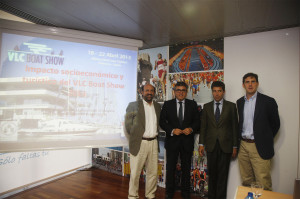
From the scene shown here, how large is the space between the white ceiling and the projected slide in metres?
0.32

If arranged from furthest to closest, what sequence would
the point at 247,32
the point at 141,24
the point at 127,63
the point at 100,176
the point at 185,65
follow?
the point at 100,176
the point at 185,65
the point at 127,63
the point at 247,32
the point at 141,24

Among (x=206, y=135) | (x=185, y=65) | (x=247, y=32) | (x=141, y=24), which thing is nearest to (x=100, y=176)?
(x=206, y=135)

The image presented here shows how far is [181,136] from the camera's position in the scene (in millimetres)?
2773

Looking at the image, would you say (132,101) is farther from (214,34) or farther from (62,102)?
(214,34)

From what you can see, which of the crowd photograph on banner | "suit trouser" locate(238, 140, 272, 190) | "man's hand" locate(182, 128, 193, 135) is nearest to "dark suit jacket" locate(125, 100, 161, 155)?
"man's hand" locate(182, 128, 193, 135)

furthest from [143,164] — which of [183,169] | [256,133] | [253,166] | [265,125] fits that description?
A: [265,125]

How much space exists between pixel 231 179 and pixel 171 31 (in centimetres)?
234

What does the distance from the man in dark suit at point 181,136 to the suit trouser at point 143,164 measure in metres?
0.22

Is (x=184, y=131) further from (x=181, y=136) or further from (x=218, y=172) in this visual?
(x=218, y=172)

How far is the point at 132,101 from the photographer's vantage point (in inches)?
116

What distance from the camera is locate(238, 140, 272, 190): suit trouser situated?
2270 millimetres

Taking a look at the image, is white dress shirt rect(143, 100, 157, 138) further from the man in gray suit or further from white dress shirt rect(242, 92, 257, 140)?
white dress shirt rect(242, 92, 257, 140)

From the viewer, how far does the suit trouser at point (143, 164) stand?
8.89 ft

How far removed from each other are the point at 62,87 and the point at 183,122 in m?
1.76
